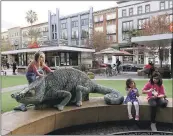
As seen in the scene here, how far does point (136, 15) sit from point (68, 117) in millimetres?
40271

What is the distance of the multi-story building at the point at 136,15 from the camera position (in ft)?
129

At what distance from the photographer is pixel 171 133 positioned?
5215 mm

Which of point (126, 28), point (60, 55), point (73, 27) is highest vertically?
point (73, 27)

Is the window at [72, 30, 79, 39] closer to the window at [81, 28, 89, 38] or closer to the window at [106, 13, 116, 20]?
the window at [81, 28, 89, 38]

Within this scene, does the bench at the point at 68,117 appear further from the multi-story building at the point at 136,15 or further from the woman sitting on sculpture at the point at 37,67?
the multi-story building at the point at 136,15

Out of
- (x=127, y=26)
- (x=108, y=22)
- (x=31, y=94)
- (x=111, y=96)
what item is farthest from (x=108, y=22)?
(x=31, y=94)

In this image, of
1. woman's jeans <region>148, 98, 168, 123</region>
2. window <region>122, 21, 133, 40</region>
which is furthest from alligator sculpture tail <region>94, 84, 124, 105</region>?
window <region>122, 21, 133, 40</region>

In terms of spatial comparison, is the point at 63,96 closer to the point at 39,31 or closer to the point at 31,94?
the point at 31,94

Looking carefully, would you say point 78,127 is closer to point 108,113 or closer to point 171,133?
point 108,113

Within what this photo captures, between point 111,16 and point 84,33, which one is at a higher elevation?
point 111,16

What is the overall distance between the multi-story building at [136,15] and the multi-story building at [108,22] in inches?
67.9

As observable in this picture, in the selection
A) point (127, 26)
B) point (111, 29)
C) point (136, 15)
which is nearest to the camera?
point (136, 15)

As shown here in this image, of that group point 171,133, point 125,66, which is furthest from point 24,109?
point 125,66

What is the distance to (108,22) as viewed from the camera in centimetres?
4909
